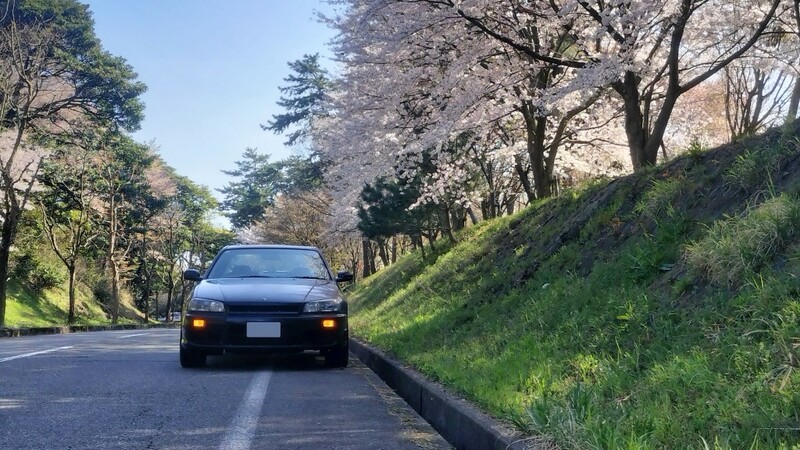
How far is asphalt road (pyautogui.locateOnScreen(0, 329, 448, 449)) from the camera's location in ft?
14.4

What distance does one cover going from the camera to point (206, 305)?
24.5ft

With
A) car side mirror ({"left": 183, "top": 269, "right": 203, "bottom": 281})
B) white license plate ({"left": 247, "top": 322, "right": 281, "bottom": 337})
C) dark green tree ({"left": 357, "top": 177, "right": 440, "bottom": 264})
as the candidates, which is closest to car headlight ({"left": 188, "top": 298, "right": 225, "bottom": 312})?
white license plate ({"left": 247, "top": 322, "right": 281, "bottom": 337})

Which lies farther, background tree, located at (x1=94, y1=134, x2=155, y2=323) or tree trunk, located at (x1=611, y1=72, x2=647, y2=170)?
background tree, located at (x1=94, y1=134, x2=155, y2=323)

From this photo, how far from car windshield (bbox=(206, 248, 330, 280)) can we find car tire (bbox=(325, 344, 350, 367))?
1.03 m

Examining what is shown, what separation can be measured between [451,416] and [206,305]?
369 centimetres

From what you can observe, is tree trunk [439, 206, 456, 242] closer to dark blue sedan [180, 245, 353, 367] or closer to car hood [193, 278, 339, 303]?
car hood [193, 278, 339, 303]

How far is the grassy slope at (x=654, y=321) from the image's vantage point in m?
3.21

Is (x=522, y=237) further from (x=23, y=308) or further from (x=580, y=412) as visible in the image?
(x=23, y=308)

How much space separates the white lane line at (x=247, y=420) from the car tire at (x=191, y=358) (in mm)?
1196

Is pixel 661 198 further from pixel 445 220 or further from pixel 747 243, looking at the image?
pixel 445 220

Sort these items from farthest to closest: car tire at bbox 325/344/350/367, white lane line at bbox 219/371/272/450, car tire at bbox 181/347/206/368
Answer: car tire at bbox 325/344/350/367 → car tire at bbox 181/347/206/368 → white lane line at bbox 219/371/272/450

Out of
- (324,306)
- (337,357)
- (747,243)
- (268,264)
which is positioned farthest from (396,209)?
(747,243)

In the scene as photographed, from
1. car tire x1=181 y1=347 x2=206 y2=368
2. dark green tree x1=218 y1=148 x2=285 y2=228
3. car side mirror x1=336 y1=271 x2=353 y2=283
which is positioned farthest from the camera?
dark green tree x1=218 y1=148 x2=285 y2=228

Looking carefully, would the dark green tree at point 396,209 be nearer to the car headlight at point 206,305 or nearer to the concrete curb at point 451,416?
the car headlight at point 206,305
